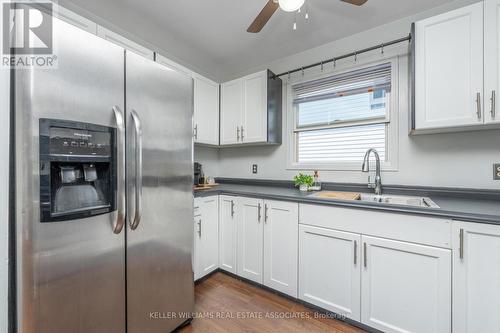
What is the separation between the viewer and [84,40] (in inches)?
38.5

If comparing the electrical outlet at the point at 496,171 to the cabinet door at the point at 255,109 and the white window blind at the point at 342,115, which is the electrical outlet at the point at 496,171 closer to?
the white window blind at the point at 342,115

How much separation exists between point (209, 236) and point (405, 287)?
62.1 inches

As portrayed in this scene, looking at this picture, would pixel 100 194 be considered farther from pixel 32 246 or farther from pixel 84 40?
pixel 84 40

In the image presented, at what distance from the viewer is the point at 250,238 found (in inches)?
80.0

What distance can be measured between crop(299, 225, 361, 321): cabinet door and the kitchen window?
2.76 ft

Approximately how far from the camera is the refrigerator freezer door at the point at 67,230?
2.71 feet

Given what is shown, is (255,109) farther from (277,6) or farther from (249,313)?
(249,313)

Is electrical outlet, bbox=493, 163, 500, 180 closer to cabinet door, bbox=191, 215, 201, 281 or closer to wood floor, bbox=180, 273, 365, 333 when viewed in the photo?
wood floor, bbox=180, 273, 365, 333

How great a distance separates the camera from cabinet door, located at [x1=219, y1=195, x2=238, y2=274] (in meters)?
2.14

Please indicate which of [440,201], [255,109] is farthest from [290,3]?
[440,201]

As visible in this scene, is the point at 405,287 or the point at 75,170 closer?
the point at 75,170

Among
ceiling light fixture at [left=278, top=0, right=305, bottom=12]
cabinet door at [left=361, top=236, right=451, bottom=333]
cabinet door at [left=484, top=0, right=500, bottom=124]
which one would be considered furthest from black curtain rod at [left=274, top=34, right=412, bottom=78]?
cabinet door at [left=361, top=236, right=451, bottom=333]

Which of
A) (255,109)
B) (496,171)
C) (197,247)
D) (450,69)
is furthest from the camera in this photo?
(255,109)

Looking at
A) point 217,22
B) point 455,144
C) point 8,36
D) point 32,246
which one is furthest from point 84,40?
point 455,144
